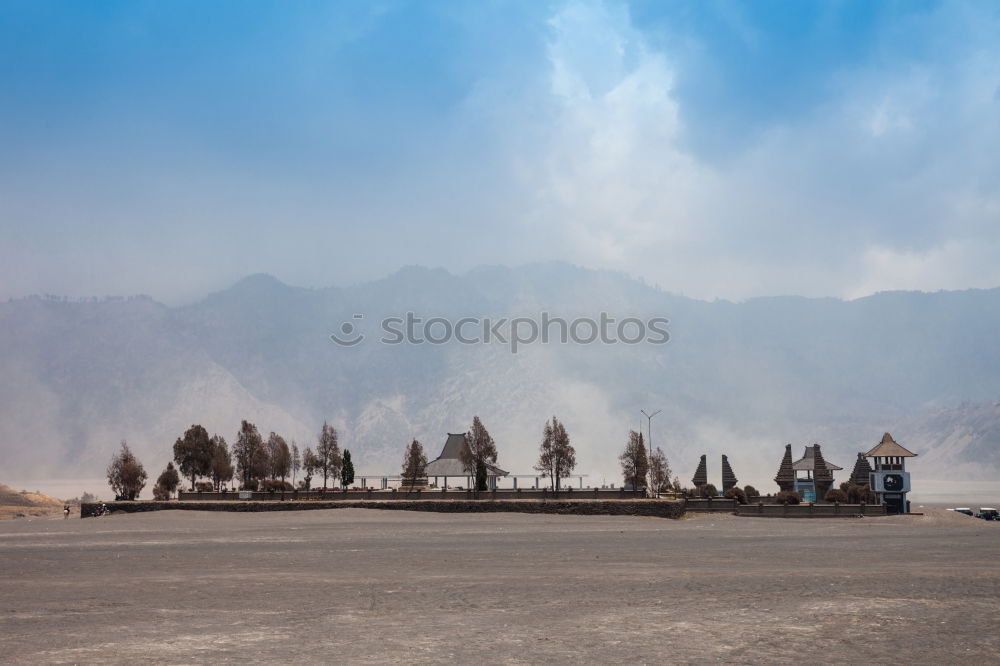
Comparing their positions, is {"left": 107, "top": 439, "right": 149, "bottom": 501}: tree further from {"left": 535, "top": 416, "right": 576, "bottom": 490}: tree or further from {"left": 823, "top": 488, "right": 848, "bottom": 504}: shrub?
{"left": 823, "top": 488, "right": 848, "bottom": 504}: shrub

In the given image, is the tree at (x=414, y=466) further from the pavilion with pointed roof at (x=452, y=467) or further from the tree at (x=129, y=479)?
the tree at (x=129, y=479)

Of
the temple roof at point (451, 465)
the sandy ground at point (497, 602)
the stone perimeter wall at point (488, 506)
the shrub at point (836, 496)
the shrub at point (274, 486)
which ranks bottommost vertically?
the shrub at point (836, 496)

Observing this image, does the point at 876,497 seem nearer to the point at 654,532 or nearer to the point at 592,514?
the point at 592,514

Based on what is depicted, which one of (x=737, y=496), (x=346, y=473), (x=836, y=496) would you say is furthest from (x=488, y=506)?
(x=836, y=496)

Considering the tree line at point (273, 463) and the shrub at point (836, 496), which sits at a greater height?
the tree line at point (273, 463)

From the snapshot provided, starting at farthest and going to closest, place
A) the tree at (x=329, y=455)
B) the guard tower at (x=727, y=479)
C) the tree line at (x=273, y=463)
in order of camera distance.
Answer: the guard tower at (x=727, y=479) < the tree at (x=329, y=455) < the tree line at (x=273, y=463)

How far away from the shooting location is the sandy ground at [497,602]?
14.4 metres

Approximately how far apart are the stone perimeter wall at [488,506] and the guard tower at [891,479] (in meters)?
28.3

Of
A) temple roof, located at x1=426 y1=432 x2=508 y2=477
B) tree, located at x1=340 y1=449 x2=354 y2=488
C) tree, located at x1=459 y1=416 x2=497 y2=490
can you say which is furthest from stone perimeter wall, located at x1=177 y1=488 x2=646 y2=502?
temple roof, located at x1=426 y1=432 x2=508 y2=477

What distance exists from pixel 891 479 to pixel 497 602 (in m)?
73.9

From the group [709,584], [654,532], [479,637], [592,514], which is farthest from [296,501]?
[479,637]

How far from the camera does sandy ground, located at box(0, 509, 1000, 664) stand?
14.4 m

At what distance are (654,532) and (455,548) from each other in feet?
46.3

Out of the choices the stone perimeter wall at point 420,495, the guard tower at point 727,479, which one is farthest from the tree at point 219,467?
the guard tower at point 727,479
